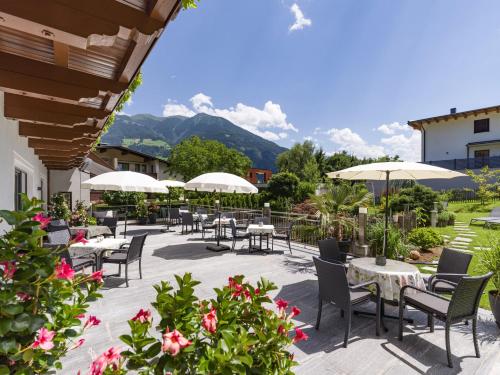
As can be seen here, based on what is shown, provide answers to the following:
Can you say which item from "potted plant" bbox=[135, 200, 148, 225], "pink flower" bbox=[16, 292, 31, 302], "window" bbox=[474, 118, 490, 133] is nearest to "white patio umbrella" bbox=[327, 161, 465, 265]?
"pink flower" bbox=[16, 292, 31, 302]

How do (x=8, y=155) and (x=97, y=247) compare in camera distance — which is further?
(x=97, y=247)

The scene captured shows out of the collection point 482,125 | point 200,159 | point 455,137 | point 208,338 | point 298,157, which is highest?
point 482,125

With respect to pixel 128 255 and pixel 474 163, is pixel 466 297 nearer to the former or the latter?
pixel 128 255

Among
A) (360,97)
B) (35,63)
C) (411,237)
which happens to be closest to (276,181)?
(360,97)

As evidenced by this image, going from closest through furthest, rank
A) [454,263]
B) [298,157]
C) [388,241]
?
[454,263] < [388,241] < [298,157]

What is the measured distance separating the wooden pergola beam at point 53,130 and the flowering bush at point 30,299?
4.05 metres

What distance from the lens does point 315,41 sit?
16859 millimetres

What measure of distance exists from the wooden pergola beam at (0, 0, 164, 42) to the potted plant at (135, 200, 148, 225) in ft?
48.0

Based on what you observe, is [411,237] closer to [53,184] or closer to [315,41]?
[315,41]

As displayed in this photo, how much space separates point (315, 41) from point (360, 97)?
6523mm

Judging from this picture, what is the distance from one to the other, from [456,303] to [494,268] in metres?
1.34

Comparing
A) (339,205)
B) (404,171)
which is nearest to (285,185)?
(339,205)

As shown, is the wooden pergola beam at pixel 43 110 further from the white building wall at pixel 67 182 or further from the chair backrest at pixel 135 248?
the white building wall at pixel 67 182

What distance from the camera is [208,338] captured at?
135 cm
